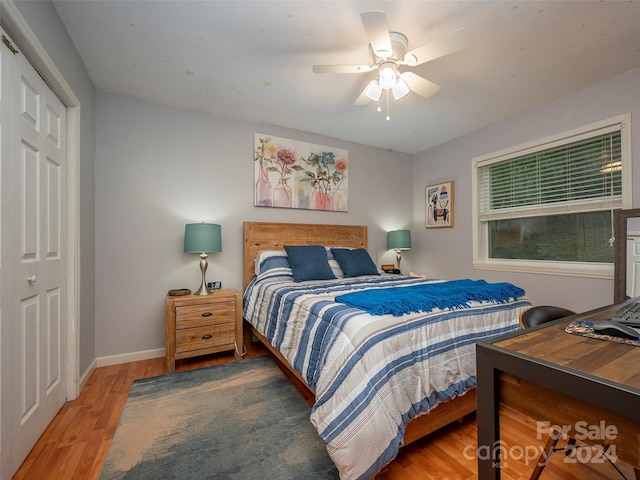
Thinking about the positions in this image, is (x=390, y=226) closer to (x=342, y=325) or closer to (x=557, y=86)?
(x=557, y=86)

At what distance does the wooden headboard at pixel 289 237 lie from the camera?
3.05m

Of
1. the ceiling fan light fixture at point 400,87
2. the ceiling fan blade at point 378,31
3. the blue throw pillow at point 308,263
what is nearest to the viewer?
the ceiling fan blade at point 378,31

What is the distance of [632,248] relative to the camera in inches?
87.6

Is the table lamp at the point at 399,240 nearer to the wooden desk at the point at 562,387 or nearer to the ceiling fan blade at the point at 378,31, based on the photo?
the ceiling fan blade at the point at 378,31

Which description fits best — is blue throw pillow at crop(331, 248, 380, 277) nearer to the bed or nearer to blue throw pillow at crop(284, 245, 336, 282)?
blue throw pillow at crop(284, 245, 336, 282)

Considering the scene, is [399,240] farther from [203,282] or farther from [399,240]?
[203,282]

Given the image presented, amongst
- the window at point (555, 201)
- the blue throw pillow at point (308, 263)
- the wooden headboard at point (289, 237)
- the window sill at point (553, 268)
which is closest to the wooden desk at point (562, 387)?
the blue throw pillow at point (308, 263)

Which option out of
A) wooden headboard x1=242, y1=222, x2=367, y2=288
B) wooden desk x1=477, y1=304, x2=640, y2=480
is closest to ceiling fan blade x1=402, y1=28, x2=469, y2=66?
wooden desk x1=477, y1=304, x2=640, y2=480

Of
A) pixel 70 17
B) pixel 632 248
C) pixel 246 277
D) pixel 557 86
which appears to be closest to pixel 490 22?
pixel 557 86

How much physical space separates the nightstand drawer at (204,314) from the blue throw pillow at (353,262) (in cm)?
123

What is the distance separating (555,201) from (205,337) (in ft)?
12.2

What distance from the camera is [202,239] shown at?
2.57 meters

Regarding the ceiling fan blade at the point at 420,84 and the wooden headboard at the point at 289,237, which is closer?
the ceiling fan blade at the point at 420,84

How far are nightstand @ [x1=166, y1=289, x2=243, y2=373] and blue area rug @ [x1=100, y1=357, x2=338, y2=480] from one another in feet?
0.76
